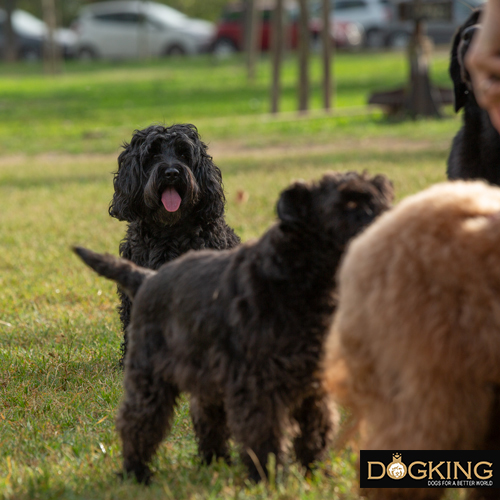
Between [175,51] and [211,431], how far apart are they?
121ft

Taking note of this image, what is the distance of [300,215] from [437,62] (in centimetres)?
2686

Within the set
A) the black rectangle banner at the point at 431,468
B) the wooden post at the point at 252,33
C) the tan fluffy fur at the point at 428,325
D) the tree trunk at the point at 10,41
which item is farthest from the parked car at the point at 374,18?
the black rectangle banner at the point at 431,468

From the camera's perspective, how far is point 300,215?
299 cm

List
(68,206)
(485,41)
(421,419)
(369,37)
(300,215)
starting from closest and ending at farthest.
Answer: (421,419)
(485,41)
(300,215)
(68,206)
(369,37)

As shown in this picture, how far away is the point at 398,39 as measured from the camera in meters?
34.3

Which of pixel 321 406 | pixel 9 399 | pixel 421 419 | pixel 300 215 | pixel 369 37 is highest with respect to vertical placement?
pixel 369 37

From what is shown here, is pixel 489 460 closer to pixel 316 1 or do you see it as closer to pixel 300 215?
pixel 300 215

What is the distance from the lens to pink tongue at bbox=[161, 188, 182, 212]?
16.4ft

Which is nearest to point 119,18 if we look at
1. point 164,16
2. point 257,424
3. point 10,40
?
point 164,16

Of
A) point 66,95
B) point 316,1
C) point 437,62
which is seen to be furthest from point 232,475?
point 316,1

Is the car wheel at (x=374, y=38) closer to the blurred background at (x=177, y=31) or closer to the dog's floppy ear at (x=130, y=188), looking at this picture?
the blurred background at (x=177, y=31)

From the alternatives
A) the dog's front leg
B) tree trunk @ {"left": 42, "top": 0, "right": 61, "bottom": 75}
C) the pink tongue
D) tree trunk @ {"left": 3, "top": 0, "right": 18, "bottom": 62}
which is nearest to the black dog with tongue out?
the pink tongue

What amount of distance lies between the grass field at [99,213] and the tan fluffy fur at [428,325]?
0.53 meters

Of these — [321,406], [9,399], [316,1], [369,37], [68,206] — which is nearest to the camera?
[321,406]
